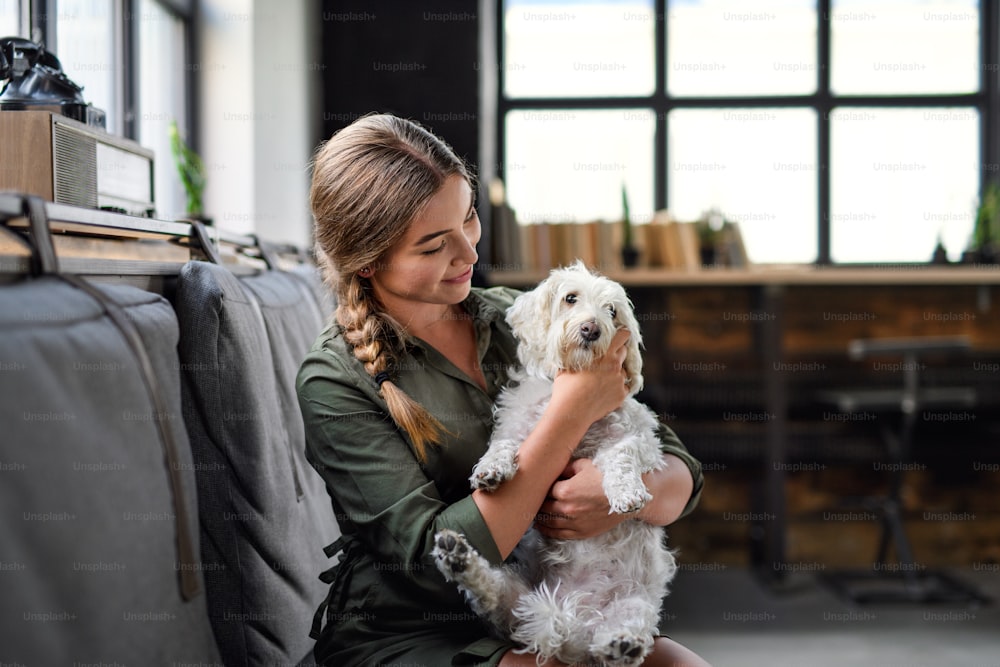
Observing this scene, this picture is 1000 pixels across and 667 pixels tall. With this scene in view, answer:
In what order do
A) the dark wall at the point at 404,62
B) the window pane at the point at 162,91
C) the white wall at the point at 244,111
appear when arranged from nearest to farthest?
the window pane at the point at 162,91, the white wall at the point at 244,111, the dark wall at the point at 404,62

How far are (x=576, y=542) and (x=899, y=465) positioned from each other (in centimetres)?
253

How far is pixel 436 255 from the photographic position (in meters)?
1.45

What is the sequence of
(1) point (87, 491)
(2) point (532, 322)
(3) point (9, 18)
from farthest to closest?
(3) point (9, 18)
(2) point (532, 322)
(1) point (87, 491)

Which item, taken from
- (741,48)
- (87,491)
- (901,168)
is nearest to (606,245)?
(741,48)

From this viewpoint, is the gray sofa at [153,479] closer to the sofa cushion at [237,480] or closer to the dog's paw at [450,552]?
the sofa cushion at [237,480]

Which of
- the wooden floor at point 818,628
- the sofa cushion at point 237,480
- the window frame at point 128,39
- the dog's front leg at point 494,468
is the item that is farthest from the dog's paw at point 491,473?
the wooden floor at point 818,628

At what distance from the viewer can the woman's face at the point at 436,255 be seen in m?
1.44

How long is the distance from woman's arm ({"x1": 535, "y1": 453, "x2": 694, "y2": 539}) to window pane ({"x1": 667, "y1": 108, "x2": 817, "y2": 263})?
124 inches

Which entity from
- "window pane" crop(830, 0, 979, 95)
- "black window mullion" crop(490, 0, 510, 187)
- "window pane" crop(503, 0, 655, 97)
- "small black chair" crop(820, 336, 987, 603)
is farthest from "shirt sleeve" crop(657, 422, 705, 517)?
"window pane" crop(830, 0, 979, 95)

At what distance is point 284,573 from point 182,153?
5.72ft

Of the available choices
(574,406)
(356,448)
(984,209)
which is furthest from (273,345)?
(984,209)

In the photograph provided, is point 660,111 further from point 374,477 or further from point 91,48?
point 374,477

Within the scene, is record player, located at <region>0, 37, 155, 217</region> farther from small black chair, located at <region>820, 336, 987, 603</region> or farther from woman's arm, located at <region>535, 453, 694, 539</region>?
small black chair, located at <region>820, 336, 987, 603</region>

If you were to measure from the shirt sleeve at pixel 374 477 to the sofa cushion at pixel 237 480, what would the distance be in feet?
0.41
